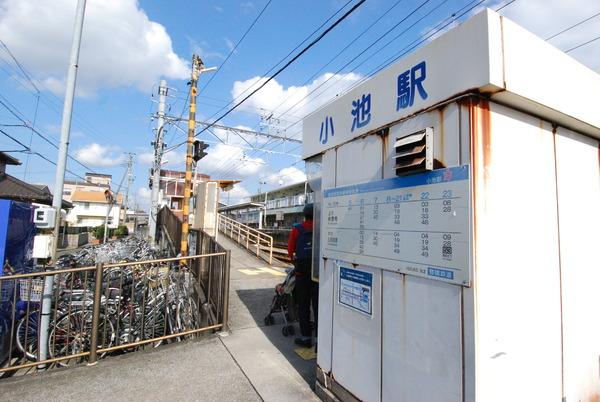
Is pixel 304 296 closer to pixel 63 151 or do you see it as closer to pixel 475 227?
pixel 475 227

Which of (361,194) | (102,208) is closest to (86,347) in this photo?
(361,194)

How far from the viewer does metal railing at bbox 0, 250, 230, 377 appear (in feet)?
14.3

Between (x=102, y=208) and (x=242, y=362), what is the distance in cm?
5652

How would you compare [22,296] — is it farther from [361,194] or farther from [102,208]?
[102,208]

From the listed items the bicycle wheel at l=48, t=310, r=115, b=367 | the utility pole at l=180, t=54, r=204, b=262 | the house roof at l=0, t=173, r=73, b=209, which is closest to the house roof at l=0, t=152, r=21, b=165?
the house roof at l=0, t=173, r=73, b=209

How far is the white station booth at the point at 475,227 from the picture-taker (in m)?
1.93

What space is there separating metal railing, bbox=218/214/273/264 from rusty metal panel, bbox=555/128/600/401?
9.99m

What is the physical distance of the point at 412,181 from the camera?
232 cm

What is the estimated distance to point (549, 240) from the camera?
228 cm

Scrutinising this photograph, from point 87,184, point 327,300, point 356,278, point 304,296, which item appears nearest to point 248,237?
point 304,296

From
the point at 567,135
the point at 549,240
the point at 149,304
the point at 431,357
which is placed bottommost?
the point at 149,304

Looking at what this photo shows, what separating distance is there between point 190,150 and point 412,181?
8097 mm

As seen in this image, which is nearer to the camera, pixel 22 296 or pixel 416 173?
pixel 416 173

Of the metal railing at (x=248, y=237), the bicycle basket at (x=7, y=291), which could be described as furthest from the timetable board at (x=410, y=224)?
the metal railing at (x=248, y=237)
